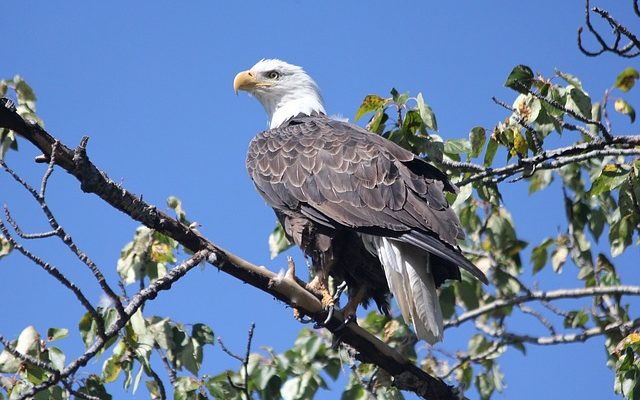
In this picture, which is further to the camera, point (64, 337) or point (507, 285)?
point (507, 285)

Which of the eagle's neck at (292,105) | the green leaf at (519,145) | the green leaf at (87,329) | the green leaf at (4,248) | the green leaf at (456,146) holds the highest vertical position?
the eagle's neck at (292,105)

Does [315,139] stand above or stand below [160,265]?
above

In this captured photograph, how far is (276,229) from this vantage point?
6633mm

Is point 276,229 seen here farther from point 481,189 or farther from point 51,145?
point 51,145

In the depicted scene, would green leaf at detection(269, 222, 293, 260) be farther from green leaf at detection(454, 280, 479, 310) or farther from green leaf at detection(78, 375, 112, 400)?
green leaf at detection(78, 375, 112, 400)

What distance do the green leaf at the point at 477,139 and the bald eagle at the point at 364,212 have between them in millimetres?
274

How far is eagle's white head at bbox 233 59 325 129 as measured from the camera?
7.33m

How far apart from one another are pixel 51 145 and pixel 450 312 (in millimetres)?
3595

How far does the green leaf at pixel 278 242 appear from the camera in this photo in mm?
6559

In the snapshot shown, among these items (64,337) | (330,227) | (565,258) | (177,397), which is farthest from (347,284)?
(565,258)

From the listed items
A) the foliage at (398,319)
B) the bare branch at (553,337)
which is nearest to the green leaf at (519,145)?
the foliage at (398,319)

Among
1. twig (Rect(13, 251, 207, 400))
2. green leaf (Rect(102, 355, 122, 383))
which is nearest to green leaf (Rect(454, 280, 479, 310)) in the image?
green leaf (Rect(102, 355, 122, 383))

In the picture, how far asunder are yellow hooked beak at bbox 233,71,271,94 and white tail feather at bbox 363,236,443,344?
2.46 meters

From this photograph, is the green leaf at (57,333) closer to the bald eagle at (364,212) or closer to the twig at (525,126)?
the bald eagle at (364,212)
